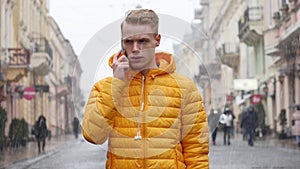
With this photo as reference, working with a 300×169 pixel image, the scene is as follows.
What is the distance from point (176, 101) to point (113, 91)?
12.4 inches

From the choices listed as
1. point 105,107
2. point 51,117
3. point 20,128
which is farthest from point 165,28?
point 51,117

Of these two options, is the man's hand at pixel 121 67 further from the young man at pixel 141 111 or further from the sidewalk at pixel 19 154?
the sidewalk at pixel 19 154

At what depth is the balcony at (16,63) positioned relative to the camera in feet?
117

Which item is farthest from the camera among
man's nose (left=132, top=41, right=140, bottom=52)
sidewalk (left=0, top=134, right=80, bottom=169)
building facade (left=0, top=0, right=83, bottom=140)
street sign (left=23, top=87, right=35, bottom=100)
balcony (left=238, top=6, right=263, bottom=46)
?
balcony (left=238, top=6, right=263, bottom=46)

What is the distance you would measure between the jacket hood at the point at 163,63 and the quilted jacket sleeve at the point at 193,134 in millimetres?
150

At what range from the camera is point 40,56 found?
1791 inches

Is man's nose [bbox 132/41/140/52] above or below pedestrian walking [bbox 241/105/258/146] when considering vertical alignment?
above

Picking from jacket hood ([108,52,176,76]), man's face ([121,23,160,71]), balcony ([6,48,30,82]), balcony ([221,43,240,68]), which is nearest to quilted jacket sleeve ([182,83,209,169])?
jacket hood ([108,52,176,76])

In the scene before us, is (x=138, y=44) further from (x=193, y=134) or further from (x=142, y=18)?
(x=193, y=134)

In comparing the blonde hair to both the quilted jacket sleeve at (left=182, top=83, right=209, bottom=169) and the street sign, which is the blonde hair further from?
the street sign

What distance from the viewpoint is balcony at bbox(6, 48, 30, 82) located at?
35781 millimetres

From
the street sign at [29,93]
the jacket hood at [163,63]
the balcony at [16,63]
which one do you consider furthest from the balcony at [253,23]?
the jacket hood at [163,63]

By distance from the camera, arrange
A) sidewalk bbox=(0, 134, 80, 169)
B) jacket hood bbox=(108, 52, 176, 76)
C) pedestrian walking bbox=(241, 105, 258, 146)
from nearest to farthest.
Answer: jacket hood bbox=(108, 52, 176, 76), sidewalk bbox=(0, 134, 80, 169), pedestrian walking bbox=(241, 105, 258, 146)

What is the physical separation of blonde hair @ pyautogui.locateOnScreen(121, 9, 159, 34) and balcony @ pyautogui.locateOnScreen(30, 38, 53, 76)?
41.9m
